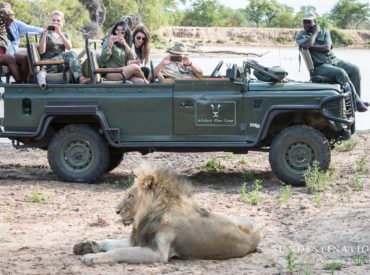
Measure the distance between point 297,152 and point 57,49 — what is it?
2.80 m

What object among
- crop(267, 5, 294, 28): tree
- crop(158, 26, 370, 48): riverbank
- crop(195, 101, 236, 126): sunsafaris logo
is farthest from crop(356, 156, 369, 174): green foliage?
crop(267, 5, 294, 28): tree

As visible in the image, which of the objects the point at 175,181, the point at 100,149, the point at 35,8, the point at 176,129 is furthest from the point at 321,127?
the point at 35,8

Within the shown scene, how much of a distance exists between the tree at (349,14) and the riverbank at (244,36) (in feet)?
45.2

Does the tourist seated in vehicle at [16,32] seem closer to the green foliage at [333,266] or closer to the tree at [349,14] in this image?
the green foliage at [333,266]

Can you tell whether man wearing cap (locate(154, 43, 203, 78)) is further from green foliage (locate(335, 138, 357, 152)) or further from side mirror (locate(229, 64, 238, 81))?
green foliage (locate(335, 138, 357, 152))

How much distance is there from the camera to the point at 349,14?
9988 cm

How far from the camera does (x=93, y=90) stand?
33.1ft

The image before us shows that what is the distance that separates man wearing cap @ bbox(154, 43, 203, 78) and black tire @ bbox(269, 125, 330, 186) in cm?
114

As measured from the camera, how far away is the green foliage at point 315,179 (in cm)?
951

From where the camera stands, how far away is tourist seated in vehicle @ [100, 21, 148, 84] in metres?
10.2

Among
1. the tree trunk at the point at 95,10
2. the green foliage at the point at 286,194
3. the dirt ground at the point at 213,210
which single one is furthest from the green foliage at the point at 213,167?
the tree trunk at the point at 95,10

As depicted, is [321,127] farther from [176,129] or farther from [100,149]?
[100,149]

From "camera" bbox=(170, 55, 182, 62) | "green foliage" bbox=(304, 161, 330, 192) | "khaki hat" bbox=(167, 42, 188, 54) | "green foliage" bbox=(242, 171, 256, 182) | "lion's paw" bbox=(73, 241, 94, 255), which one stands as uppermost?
"khaki hat" bbox=(167, 42, 188, 54)

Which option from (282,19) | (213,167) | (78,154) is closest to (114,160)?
(78,154)
